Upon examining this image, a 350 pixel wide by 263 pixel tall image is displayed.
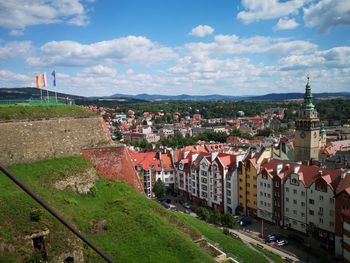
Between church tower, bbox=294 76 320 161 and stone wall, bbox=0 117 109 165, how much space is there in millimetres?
44931

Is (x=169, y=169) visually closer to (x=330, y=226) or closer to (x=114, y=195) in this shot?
(x=330, y=226)

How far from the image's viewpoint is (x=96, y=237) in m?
18.9

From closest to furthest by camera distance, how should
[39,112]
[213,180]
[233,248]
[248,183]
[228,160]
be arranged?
[39,112]
[233,248]
[248,183]
[228,160]
[213,180]

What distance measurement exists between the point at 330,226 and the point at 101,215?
2987 centimetres

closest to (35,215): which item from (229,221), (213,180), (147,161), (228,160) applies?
(229,221)

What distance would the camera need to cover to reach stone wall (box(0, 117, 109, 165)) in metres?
22.4

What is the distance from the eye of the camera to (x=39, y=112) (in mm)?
24594

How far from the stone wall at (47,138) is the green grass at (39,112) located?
15.9 inches

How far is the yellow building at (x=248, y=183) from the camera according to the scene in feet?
161

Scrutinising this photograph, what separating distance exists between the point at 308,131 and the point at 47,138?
49963 mm

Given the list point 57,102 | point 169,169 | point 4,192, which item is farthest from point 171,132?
point 4,192

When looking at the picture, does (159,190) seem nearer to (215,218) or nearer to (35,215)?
(215,218)

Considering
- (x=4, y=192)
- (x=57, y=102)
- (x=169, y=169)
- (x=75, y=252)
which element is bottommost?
(x=169, y=169)

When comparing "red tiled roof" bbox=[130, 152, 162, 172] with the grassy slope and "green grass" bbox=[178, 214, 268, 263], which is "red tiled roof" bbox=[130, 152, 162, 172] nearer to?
"green grass" bbox=[178, 214, 268, 263]
